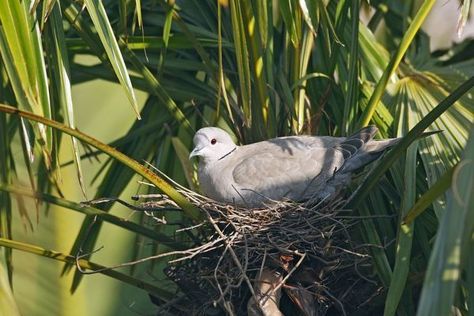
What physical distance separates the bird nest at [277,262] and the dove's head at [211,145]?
328mm

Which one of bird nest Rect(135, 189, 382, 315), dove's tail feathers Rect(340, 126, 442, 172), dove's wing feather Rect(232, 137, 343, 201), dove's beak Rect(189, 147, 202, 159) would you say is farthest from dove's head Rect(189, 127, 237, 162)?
dove's tail feathers Rect(340, 126, 442, 172)

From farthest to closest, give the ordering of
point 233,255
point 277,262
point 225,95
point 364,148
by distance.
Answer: point 225,95 → point 364,148 → point 277,262 → point 233,255

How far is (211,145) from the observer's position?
15.3ft

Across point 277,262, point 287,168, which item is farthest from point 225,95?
point 277,262

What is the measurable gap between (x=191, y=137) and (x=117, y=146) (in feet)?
1.10

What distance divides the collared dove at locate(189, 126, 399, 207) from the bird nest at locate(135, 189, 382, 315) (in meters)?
0.12

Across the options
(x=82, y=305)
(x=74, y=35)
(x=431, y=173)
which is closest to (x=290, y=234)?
(x=431, y=173)

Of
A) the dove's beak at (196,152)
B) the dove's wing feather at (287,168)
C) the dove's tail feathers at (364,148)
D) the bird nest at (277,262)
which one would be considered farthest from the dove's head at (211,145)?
the dove's tail feathers at (364,148)

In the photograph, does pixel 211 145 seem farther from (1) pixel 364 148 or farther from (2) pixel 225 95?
(1) pixel 364 148

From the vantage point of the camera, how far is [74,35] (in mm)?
5039

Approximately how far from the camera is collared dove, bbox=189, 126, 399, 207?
4453mm

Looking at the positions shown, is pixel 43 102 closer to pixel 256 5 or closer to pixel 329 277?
pixel 256 5

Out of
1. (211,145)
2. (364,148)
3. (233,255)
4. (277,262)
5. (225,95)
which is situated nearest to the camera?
(233,255)

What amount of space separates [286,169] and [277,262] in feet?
2.02
